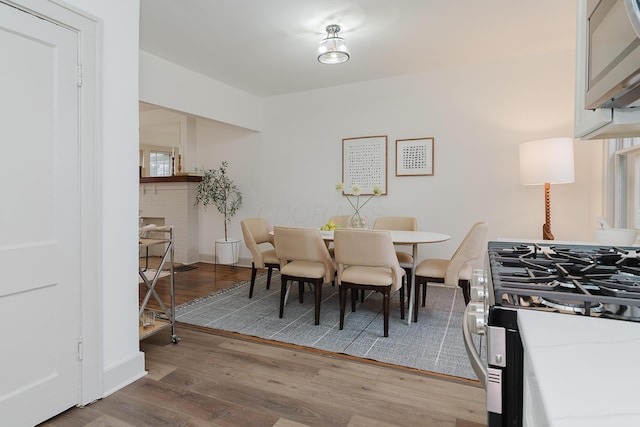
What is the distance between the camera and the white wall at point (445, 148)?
3717 millimetres

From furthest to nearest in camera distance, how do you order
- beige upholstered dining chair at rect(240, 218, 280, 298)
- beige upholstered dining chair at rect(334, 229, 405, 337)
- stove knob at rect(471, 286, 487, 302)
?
beige upholstered dining chair at rect(240, 218, 280, 298) < beige upholstered dining chair at rect(334, 229, 405, 337) < stove knob at rect(471, 286, 487, 302)

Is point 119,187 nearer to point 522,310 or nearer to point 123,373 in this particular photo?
point 123,373

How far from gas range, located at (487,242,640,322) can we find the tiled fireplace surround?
17.2 feet

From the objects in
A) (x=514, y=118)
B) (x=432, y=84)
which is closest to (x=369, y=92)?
(x=432, y=84)

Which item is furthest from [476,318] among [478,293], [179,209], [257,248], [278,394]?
[179,209]

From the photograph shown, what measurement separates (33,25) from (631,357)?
7.71 ft

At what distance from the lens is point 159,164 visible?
823 centimetres

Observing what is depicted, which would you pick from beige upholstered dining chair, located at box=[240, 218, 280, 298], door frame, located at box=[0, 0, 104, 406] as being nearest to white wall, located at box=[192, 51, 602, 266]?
beige upholstered dining chair, located at box=[240, 218, 280, 298]

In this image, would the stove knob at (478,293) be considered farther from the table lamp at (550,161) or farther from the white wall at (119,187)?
the table lamp at (550,161)

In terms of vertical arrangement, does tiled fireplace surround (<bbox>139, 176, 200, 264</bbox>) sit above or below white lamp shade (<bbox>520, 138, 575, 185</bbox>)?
below

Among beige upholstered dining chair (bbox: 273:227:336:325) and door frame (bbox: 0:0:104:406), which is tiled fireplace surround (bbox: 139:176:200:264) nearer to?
beige upholstered dining chair (bbox: 273:227:336:325)

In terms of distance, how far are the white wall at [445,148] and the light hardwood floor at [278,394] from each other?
2.55m

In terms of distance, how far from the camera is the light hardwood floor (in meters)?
1.68

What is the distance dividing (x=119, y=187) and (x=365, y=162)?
326 centimetres
